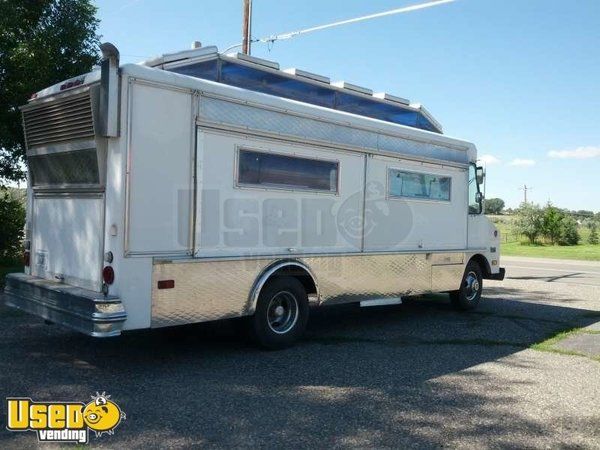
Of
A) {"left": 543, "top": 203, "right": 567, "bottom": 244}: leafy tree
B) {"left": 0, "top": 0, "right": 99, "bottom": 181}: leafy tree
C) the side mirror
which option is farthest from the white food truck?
{"left": 543, "top": 203, "right": 567, "bottom": 244}: leafy tree

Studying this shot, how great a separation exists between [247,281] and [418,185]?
3476mm

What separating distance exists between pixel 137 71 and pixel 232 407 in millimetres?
3151

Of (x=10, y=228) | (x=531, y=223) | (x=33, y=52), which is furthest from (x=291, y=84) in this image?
(x=531, y=223)

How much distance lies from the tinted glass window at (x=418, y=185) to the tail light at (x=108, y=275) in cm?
414

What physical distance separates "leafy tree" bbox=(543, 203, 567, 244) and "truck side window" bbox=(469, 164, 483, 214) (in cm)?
A: 3016

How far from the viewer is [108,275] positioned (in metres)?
5.18

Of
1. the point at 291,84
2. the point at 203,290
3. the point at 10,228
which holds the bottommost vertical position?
the point at 203,290

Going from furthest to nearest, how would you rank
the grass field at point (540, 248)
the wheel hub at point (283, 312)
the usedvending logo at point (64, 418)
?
1. the grass field at point (540, 248)
2. the wheel hub at point (283, 312)
3. the usedvending logo at point (64, 418)

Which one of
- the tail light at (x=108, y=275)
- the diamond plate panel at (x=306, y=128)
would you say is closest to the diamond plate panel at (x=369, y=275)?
the diamond plate panel at (x=306, y=128)

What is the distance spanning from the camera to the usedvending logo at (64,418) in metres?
4.12

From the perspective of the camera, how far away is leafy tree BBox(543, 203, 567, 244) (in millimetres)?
36688

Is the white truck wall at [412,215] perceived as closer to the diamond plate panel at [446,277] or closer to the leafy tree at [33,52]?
the diamond plate panel at [446,277]

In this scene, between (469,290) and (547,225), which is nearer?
(469,290)

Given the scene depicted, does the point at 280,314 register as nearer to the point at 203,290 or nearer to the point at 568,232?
the point at 203,290
